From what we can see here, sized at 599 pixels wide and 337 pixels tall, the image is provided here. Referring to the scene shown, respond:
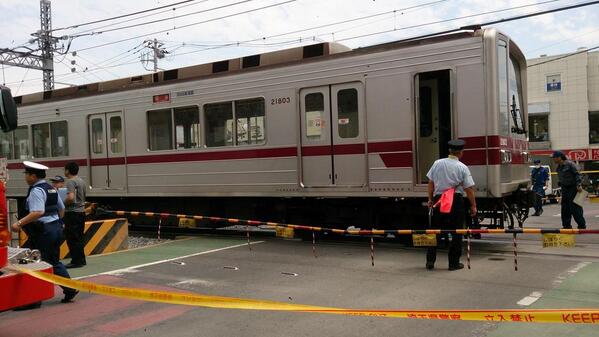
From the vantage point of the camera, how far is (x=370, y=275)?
7.46m

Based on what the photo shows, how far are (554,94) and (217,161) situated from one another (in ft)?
99.9

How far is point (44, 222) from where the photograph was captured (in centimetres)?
655

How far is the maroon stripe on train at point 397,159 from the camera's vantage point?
364 inches

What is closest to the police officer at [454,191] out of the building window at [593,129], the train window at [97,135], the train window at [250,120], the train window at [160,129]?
the train window at [250,120]

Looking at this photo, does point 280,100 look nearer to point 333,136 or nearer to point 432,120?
point 333,136

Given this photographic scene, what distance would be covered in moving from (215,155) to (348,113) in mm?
3132

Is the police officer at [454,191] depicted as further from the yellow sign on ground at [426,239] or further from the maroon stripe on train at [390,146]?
the maroon stripe on train at [390,146]

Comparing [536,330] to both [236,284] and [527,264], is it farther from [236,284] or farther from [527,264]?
[236,284]

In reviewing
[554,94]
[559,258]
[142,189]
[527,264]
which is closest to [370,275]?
[527,264]

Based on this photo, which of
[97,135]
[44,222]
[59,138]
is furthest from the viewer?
[59,138]

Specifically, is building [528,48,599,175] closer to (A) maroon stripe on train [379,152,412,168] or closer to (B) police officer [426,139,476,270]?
(A) maroon stripe on train [379,152,412,168]

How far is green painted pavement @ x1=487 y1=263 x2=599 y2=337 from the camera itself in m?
4.87

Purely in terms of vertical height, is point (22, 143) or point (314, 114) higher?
point (314, 114)

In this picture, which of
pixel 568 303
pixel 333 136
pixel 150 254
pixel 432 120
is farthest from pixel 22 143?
pixel 568 303
